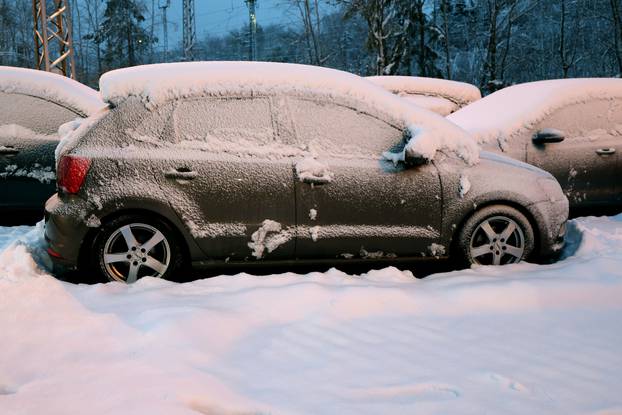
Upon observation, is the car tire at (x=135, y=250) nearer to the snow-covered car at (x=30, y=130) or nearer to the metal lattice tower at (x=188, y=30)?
the snow-covered car at (x=30, y=130)

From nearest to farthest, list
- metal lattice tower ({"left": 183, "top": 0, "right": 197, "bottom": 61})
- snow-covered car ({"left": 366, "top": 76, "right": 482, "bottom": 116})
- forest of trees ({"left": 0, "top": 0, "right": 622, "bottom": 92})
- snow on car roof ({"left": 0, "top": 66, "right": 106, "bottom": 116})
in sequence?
1. snow on car roof ({"left": 0, "top": 66, "right": 106, "bottom": 116})
2. snow-covered car ({"left": 366, "top": 76, "right": 482, "bottom": 116})
3. forest of trees ({"left": 0, "top": 0, "right": 622, "bottom": 92})
4. metal lattice tower ({"left": 183, "top": 0, "right": 197, "bottom": 61})

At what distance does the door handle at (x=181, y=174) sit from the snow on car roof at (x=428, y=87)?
576 centimetres

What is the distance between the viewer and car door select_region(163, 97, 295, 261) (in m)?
3.76

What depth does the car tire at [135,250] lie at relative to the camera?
3.72 metres

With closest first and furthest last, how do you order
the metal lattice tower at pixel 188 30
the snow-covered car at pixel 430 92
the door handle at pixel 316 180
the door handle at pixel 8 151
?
the door handle at pixel 316 180 < the door handle at pixel 8 151 < the snow-covered car at pixel 430 92 < the metal lattice tower at pixel 188 30

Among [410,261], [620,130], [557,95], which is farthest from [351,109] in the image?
[620,130]

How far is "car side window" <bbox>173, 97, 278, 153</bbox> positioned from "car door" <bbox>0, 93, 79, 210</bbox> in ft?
8.16

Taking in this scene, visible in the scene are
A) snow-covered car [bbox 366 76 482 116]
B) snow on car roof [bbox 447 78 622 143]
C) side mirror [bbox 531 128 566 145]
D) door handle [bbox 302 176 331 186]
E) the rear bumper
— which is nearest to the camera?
the rear bumper

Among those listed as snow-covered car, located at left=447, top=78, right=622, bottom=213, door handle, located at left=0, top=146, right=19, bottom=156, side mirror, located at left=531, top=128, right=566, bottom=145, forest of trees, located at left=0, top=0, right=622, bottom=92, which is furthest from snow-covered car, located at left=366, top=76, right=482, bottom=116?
forest of trees, located at left=0, top=0, right=622, bottom=92

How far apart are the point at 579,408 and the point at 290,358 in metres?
1.31

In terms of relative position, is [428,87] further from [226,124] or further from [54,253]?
[54,253]

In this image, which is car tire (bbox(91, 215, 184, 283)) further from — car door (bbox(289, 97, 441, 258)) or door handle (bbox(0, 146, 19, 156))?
door handle (bbox(0, 146, 19, 156))

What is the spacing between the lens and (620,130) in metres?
5.95

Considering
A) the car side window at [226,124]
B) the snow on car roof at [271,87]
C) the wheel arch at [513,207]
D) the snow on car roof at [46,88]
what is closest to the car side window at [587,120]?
the wheel arch at [513,207]
